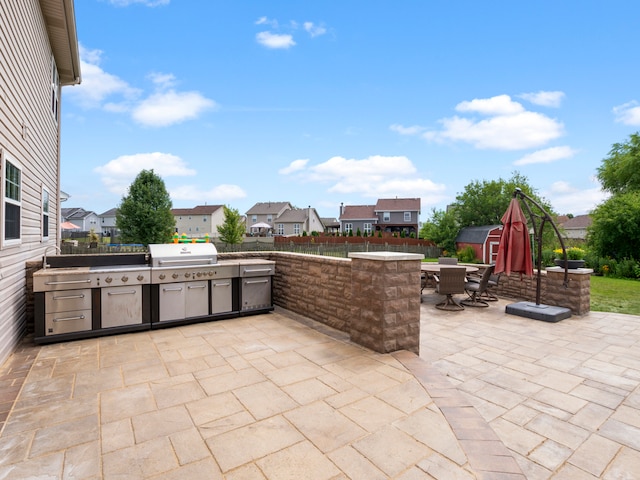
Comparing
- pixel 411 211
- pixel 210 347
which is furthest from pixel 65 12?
pixel 411 211

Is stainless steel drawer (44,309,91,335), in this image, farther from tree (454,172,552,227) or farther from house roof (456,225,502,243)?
tree (454,172,552,227)

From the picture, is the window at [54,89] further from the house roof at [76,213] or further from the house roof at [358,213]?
the house roof at [76,213]

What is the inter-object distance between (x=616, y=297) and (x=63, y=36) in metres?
13.3

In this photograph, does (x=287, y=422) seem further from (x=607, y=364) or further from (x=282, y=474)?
(x=607, y=364)

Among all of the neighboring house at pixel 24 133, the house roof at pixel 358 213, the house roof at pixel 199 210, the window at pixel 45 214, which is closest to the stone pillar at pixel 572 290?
the neighboring house at pixel 24 133

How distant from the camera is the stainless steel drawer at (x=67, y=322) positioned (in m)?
4.00

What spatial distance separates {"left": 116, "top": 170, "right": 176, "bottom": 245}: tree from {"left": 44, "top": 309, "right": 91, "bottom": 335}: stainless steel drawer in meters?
19.9

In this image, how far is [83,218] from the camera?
50031 millimetres

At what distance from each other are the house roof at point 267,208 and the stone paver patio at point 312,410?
1778 inches

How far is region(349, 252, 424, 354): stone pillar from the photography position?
11.8 ft

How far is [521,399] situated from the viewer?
Result: 2.85m

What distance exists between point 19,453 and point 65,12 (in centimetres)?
648

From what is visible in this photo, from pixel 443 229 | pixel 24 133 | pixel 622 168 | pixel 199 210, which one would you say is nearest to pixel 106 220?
pixel 199 210

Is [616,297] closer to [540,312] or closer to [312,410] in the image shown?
[540,312]
